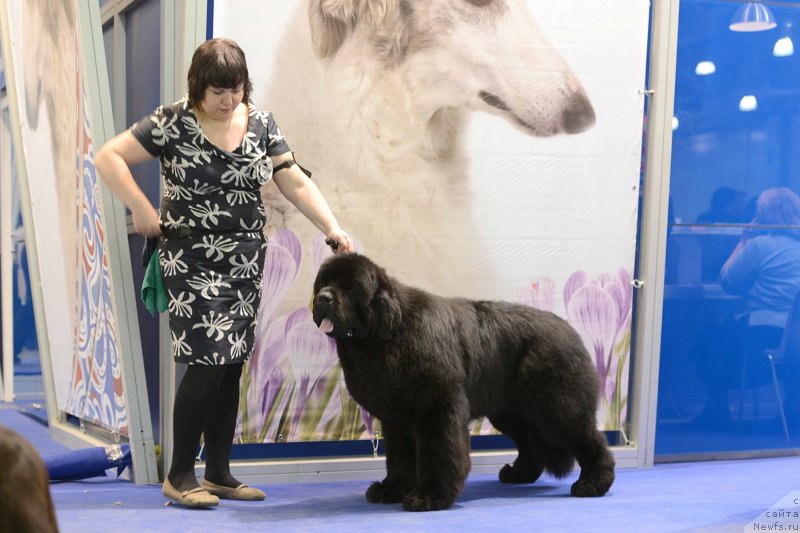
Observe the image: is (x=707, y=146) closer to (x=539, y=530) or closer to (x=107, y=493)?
(x=539, y=530)

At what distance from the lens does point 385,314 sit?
11.0 ft

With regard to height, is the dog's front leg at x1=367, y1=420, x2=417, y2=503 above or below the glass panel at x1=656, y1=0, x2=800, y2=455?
below

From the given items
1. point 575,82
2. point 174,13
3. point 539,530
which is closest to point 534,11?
point 575,82

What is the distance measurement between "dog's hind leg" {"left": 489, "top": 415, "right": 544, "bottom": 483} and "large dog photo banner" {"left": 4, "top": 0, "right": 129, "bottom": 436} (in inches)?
65.1

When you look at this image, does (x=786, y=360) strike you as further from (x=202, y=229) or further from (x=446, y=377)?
(x=202, y=229)

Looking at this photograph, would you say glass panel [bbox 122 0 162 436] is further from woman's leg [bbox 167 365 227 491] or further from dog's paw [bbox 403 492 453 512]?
dog's paw [bbox 403 492 453 512]

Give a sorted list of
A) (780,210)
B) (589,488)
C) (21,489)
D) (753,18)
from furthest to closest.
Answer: (780,210) < (753,18) < (589,488) < (21,489)

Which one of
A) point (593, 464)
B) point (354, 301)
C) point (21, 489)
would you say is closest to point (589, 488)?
point (593, 464)

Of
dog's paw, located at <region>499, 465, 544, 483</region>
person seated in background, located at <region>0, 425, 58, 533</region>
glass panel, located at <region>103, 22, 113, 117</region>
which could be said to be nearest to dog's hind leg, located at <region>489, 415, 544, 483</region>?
dog's paw, located at <region>499, 465, 544, 483</region>

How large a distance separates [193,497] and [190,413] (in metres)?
0.30

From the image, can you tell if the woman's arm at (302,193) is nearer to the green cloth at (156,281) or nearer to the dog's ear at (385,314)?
the dog's ear at (385,314)

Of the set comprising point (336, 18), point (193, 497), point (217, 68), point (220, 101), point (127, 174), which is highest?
point (336, 18)

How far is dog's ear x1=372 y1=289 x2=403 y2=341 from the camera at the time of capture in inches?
132

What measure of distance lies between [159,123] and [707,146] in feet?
8.92
